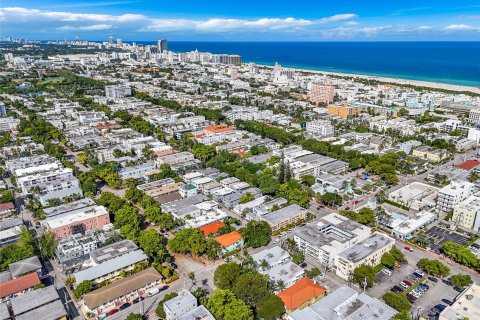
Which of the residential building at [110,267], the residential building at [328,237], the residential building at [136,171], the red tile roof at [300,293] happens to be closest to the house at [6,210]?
the residential building at [136,171]

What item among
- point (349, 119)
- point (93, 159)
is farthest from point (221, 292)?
point (349, 119)

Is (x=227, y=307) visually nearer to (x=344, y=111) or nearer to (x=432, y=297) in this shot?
(x=432, y=297)

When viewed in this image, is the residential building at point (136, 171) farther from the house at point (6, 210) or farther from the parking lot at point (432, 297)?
the parking lot at point (432, 297)

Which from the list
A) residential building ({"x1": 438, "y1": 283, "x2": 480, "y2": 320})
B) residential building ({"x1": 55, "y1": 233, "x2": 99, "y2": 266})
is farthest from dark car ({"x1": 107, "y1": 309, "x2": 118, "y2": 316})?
residential building ({"x1": 438, "y1": 283, "x2": 480, "y2": 320})

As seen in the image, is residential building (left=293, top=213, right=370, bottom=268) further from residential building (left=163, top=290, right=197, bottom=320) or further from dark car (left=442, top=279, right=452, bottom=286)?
residential building (left=163, top=290, right=197, bottom=320)

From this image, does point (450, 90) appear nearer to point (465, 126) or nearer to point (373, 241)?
point (465, 126)

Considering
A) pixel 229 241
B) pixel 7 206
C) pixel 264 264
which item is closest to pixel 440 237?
pixel 264 264
